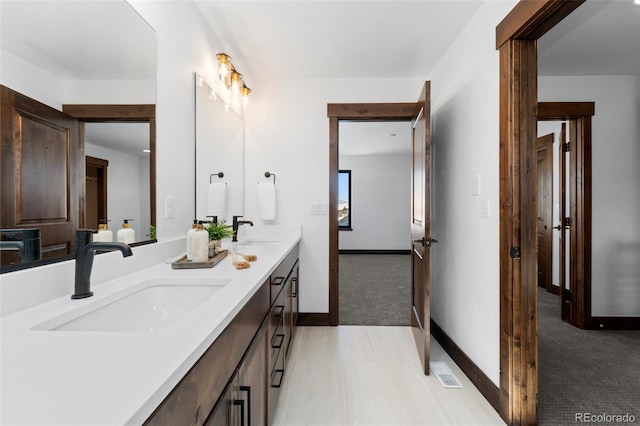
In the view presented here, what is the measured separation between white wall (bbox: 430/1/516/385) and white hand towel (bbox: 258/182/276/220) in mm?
1465

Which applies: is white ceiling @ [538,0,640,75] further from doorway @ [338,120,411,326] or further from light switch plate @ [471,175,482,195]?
doorway @ [338,120,411,326]

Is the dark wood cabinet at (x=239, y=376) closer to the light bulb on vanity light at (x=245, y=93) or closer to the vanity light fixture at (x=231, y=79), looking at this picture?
the vanity light fixture at (x=231, y=79)

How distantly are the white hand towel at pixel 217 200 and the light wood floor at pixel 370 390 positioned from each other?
1.20 meters

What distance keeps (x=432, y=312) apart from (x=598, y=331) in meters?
1.51

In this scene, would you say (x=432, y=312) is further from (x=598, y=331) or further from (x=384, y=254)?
(x=384, y=254)

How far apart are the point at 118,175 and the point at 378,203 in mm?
6345

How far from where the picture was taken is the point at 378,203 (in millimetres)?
7148

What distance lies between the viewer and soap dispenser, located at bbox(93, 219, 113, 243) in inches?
43.7

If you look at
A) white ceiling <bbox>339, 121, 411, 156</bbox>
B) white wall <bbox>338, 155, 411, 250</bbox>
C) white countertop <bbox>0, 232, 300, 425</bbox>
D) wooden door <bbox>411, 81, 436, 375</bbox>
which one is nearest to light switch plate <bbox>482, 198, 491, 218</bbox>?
wooden door <bbox>411, 81, 436, 375</bbox>

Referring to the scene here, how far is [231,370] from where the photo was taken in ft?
2.77

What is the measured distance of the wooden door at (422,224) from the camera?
1980mm

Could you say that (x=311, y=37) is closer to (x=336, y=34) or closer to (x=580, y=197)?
(x=336, y=34)

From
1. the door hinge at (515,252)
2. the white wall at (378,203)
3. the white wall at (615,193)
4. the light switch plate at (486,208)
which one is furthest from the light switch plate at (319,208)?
the white wall at (378,203)

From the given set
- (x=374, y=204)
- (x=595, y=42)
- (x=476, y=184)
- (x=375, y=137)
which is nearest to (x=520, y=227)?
(x=476, y=184)
